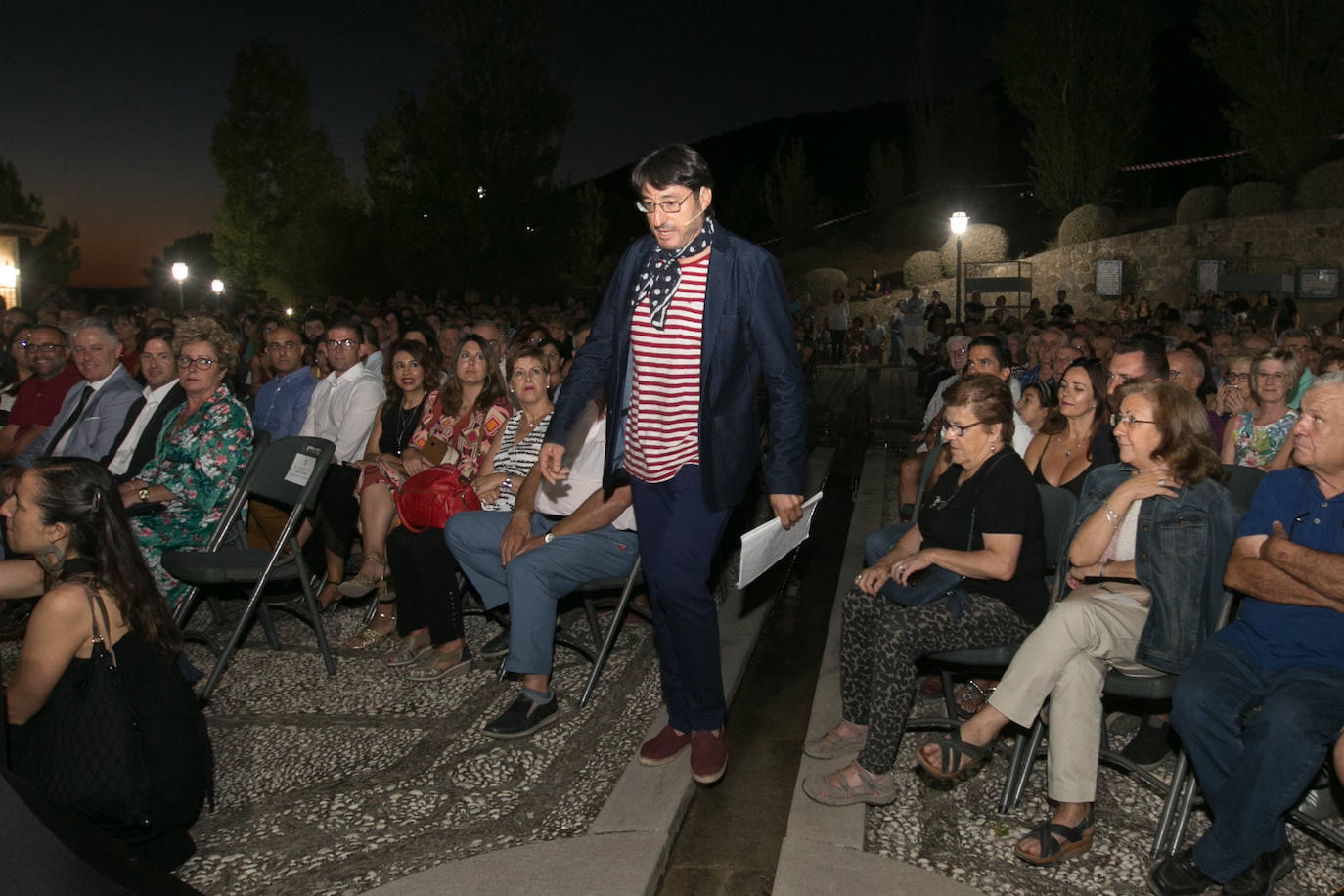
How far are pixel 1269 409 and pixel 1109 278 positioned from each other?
77.3ft

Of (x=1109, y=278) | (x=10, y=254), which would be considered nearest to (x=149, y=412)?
(x=1109, y=278)

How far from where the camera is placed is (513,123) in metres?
26.0

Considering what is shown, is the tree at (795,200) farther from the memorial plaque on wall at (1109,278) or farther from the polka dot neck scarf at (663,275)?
the polka dot neck scarf at (663,275)

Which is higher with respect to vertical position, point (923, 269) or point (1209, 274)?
point (923, 269)

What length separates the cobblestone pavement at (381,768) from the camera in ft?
10.7

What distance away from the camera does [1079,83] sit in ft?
105

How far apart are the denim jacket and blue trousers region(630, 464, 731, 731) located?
1.35 m

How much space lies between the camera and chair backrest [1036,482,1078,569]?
4.03 metres

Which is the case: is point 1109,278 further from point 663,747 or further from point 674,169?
point 674,169

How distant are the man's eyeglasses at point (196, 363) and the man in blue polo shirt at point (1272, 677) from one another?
4354 mm

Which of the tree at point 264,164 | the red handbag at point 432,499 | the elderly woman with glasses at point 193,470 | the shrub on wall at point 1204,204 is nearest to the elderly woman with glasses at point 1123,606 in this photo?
the red handbag at point 432,499

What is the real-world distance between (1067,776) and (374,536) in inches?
144

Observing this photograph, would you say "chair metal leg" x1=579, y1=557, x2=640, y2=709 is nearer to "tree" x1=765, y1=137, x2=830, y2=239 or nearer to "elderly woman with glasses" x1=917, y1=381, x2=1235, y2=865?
"elderly woman with glasses" x1=917, y1=381, x2=1235, y2=865

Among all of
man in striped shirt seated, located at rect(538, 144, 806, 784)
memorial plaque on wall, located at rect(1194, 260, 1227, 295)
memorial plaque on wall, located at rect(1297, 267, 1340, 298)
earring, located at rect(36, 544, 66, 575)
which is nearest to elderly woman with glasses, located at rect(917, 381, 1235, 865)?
man in striped shirt seated, located at rect(538, 144, 806, 784)
